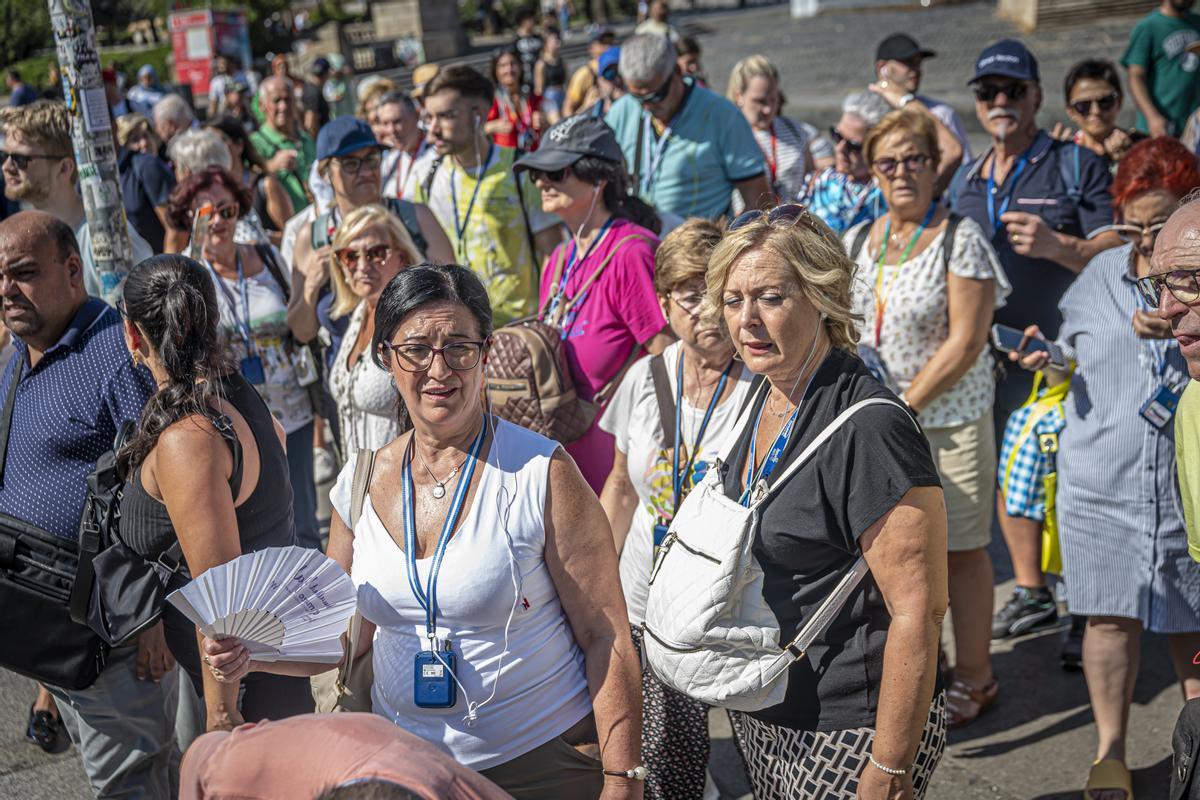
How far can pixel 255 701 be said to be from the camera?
3109 mm

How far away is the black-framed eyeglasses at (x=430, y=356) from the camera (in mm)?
2605

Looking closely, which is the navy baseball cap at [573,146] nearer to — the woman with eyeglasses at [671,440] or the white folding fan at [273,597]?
the woman with eyeglasses at [671,440]

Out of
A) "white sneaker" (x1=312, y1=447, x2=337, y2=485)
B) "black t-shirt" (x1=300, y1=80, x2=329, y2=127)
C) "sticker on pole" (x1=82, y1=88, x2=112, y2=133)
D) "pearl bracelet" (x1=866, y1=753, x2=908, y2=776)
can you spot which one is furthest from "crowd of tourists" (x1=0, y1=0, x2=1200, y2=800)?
"black t-shirt" (x1=300, y1=80, x2=329, y2=127)

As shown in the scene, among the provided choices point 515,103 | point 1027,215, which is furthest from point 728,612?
point 515,103

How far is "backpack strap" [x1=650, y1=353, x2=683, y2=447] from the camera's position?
3.37 meters

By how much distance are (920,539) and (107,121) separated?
3.71m

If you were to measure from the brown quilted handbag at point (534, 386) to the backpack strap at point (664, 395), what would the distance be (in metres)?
0.46

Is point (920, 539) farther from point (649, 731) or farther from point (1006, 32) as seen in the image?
point (1006, 32)

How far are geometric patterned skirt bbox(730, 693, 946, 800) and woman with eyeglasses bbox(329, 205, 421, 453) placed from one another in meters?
2.10

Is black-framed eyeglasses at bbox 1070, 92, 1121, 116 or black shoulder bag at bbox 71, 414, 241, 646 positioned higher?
black-framed eyeglasses at bbox 1070, 92, 1121, 116

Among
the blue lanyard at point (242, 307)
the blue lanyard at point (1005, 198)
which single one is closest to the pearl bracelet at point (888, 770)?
the blue lanyard at point (1005, 198)

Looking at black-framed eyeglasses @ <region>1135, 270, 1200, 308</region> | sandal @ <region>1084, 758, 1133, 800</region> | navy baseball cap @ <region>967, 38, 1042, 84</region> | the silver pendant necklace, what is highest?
navy baseball cap @ <region>967, 38, 1042, 84</region>

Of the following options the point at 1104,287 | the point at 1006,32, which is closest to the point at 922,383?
the point at 1104,287

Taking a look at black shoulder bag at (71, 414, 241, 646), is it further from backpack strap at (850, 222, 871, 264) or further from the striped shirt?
the striped shirt
